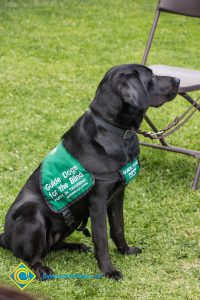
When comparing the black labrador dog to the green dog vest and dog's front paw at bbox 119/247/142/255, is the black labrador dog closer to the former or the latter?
the green dog vest

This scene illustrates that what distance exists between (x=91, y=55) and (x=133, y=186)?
17.1ft

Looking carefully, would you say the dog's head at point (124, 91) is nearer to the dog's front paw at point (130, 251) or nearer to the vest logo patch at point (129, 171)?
the vest logo patch at point (129, 171)

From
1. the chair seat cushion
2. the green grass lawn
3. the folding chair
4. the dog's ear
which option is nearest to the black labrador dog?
the dog's ear

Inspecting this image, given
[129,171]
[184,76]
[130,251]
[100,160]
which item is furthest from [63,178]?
[184,76]

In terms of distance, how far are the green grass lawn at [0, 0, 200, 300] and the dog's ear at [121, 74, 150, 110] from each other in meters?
1.03

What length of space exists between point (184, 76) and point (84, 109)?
2199 mm

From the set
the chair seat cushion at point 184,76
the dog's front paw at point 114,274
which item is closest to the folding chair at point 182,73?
the chair seat cushion at point 184,76

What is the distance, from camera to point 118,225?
3.58m

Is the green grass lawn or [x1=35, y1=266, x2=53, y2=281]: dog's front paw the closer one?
[x1=35, y1=266, x2=53, y2=281]: dog's front paw

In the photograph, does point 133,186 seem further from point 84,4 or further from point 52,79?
point 84,4

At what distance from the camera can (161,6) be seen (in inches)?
220

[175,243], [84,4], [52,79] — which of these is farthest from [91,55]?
[175,243]

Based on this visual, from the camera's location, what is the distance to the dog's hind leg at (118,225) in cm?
352

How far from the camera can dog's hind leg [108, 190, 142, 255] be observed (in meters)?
3.52
